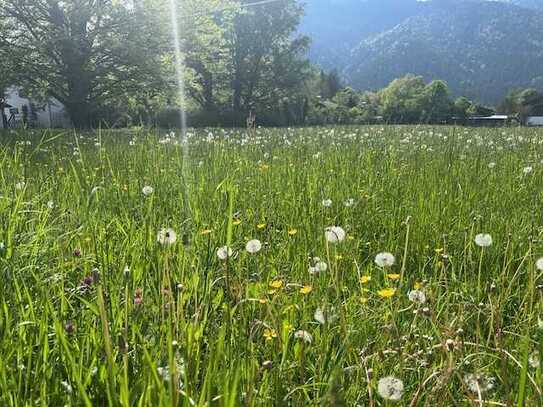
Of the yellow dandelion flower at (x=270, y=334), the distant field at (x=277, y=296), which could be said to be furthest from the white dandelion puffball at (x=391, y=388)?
the yellow dandelion flower at (x=270, y=334)

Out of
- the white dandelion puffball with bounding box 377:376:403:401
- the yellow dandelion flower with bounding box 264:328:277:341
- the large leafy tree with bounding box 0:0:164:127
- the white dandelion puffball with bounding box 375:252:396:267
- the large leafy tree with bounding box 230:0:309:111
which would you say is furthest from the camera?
the large leafy tree with bounding box 230:0:309:111

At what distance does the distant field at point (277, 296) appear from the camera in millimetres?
1136

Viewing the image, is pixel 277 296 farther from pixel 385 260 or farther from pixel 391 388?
pixel 391 388

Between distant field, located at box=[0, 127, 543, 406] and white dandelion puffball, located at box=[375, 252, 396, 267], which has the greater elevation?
white dandelion puffball, located at box=[375, 252, 396, 267]

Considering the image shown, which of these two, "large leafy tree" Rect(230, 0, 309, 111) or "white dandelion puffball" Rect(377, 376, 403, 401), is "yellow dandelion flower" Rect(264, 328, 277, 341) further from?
"large leafy tree" Rect(230, 0, 309, 111)

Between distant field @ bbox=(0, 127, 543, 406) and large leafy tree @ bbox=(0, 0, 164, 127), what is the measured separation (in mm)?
20186

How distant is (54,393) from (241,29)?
5151cm

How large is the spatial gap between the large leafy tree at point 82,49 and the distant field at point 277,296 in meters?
20.2

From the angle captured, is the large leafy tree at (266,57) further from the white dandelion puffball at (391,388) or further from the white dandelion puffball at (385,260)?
the white dandelion puffball at (391,388)

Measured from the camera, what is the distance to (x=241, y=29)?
162 ft

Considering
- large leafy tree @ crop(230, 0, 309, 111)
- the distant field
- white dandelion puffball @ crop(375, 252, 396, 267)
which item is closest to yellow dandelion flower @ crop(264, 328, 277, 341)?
the distant field

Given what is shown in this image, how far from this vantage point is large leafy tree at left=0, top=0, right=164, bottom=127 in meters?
21.8

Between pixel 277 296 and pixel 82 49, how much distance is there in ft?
76.9

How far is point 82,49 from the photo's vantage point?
22281 millimetres
